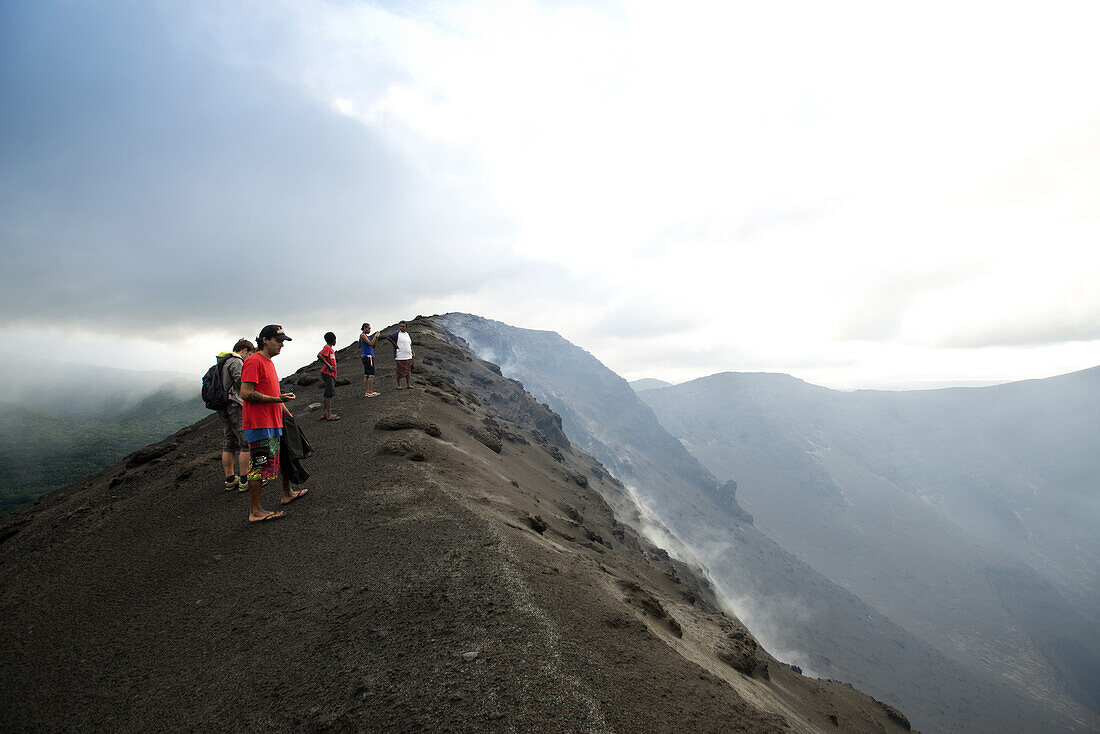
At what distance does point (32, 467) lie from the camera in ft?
219

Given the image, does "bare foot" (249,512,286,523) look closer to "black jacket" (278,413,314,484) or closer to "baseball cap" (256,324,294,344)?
"black jacket" (278,413,314,484)

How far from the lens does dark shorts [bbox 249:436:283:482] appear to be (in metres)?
6.27

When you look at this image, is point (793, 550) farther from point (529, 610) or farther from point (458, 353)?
A: point (529, 610)

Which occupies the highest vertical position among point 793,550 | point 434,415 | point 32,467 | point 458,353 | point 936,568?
point 458,353

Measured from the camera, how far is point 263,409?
632cm

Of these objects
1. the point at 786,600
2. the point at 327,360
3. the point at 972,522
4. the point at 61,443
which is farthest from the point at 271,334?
the point at 972,522

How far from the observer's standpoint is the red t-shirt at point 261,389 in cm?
600

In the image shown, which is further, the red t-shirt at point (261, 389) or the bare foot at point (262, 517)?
the bare foot at point (262, 517)

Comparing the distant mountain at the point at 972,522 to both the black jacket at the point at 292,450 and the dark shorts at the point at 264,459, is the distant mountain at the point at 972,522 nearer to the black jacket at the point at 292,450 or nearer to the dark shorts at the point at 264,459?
the black jacket at the point at 292,450

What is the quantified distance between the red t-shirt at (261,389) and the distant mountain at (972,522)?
11475cm

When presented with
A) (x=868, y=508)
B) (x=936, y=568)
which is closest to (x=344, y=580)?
(x=936, y=568)

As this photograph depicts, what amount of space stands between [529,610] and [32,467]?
104330mm

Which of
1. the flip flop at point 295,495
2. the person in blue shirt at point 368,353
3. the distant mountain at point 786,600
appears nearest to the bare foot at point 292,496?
the flip flop at point 295,495

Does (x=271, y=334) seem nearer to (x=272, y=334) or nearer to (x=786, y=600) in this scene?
(x=272, y=334)
